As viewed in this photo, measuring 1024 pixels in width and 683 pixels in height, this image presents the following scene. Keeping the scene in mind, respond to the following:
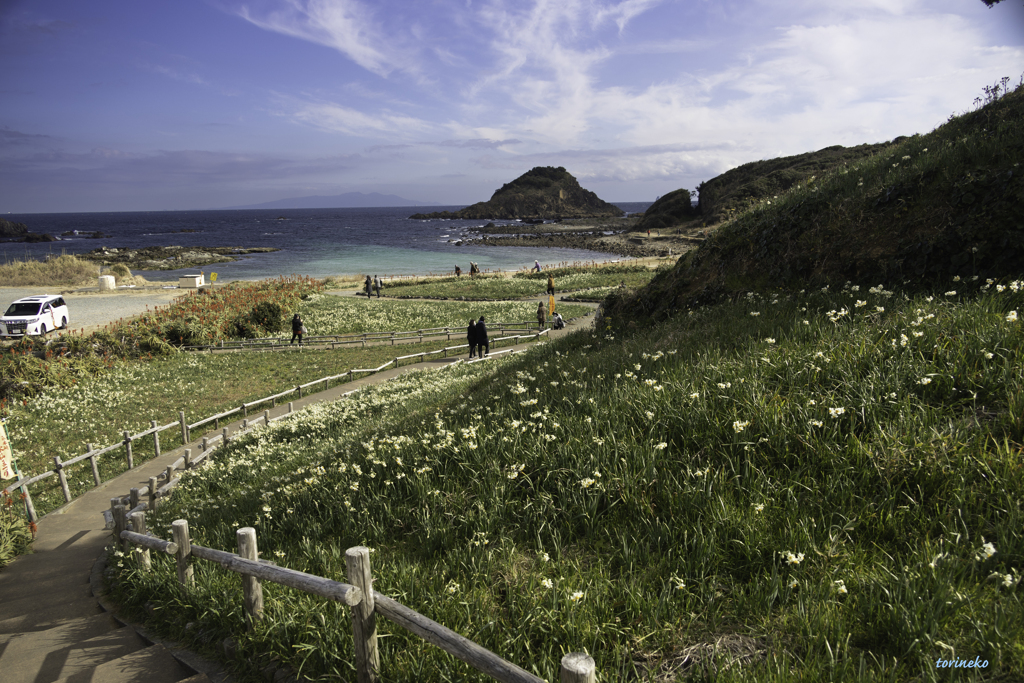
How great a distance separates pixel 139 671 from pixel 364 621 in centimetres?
291

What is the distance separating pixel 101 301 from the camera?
133 ft

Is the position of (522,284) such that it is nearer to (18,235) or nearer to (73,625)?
(73,625)

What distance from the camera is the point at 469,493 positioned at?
561 cm

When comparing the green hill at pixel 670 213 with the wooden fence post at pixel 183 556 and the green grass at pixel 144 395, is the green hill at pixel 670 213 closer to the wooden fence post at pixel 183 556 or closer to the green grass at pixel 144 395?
the green grass at pixel 144 395

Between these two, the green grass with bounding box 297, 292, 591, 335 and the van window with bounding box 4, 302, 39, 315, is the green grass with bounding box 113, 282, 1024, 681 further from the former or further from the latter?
the van window with bounding box 4, 302, 39, 315

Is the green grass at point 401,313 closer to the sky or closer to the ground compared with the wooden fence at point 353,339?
closer to the sky

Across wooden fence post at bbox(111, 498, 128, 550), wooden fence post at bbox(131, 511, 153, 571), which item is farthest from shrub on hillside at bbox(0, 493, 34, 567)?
wooden fence post at bbox(131, 511, 153, 571)

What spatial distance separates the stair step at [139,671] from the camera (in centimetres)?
480

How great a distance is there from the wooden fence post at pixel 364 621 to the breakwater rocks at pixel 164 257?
8807 cm

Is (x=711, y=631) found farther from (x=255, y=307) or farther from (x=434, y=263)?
(x=434, y=263)

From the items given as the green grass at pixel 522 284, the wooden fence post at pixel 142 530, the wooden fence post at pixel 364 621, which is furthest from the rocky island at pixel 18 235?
the wooden fence post at pixel 364 621

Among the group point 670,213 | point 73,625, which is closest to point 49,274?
point 73,625

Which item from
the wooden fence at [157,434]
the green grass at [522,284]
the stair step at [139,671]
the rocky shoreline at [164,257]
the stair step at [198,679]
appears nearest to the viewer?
the stair step at [198,679]

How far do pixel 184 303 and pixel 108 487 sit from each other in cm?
2252
